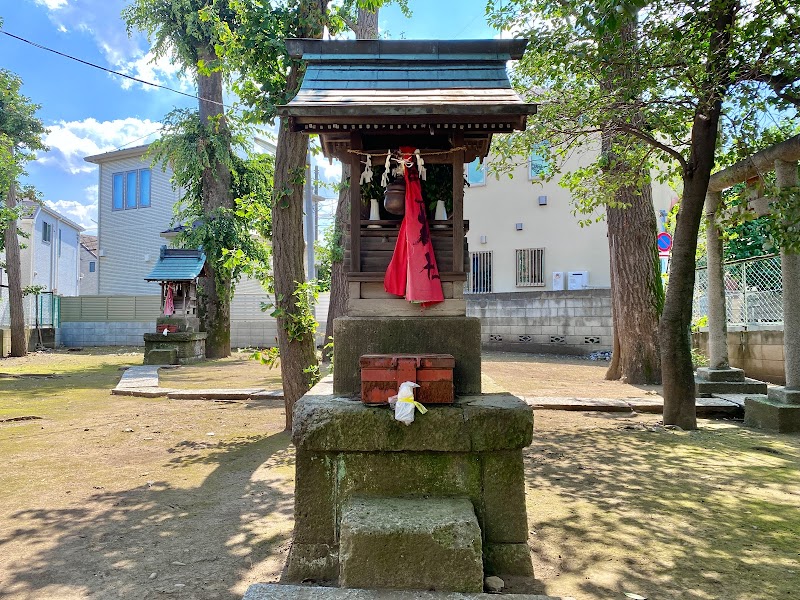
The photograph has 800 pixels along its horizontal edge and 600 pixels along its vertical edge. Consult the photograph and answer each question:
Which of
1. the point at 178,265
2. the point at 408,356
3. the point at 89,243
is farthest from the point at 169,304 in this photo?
the point at 89,243

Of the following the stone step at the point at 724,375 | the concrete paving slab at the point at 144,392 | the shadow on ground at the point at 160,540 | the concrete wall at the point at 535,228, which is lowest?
the shadow on ground at the point at 160,540

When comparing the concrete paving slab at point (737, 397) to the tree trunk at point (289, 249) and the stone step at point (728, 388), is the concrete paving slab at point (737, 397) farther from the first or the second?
the tree trunk at point (289, 249)

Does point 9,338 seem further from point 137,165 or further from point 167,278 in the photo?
point 137,165

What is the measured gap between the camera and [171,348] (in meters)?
16.6

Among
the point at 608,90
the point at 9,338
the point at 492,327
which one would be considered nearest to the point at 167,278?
the point at 9,338

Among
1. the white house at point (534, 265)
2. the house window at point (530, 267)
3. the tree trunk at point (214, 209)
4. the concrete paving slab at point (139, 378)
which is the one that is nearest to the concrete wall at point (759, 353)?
the white house at point (534, 265)

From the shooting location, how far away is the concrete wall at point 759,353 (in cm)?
1009

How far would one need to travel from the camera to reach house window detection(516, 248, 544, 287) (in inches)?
830

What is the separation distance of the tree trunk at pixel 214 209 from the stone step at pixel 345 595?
15368mm

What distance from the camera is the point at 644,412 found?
8.48 meters

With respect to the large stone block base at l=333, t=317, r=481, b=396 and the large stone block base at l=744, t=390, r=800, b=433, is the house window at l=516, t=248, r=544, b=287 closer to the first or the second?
the large stone block base at l=744, t=390, r=800, b=433

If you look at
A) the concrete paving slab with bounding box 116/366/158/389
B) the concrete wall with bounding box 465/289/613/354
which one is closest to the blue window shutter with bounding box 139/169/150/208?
the concrete paving slab with bounding box 116/366/158/389

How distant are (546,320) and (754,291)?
7212 mm

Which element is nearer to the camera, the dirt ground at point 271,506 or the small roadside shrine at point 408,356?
the small roadside shrine at point 408,356
